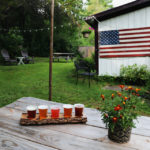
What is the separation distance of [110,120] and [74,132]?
31 cm

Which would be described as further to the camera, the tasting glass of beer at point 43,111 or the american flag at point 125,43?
the american flag at point 125,43

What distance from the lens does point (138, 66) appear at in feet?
21.7

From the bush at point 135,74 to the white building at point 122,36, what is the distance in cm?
21

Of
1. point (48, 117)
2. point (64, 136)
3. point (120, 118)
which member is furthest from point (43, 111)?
point (120, 118)

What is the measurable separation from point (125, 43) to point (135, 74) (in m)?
1.32

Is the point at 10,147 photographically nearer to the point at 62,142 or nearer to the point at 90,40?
the point at 62,142

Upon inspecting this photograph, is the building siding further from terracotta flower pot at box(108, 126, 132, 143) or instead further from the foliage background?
terracotta flower pot at box(108, 126, 132, 143)

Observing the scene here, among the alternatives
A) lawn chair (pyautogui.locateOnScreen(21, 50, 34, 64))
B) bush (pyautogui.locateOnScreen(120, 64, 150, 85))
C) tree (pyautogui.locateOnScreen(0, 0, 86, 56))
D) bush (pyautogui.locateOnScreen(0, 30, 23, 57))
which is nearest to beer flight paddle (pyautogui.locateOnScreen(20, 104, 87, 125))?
bush (pyautogui.locateOnScreen(120, 64, 150, 85))

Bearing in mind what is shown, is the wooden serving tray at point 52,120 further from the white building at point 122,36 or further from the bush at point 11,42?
the bush at point 11,42

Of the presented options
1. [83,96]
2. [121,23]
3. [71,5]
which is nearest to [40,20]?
[71,5]

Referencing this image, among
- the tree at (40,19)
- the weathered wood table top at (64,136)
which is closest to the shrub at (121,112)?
the weathered wood table top at (64,136)

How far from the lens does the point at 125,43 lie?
682cm

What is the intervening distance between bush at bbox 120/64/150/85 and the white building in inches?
8.4

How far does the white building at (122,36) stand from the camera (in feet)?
21.4
